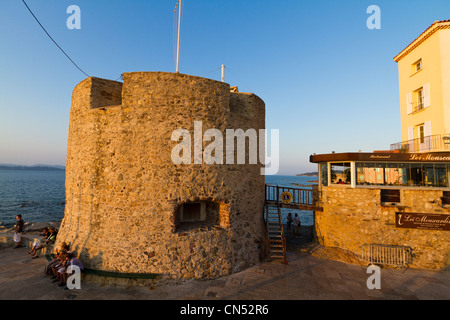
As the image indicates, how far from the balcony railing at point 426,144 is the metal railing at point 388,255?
619 centimetres

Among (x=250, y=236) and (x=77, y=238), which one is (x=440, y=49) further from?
(x=77, y=238)

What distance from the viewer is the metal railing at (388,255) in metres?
8.85

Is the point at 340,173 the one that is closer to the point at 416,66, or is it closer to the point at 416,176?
the point at 416,176

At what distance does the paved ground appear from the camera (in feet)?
19.6

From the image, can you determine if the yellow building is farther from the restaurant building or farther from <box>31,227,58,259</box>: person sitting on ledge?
<box>31,227,58,259</box>: person sitting on ledge

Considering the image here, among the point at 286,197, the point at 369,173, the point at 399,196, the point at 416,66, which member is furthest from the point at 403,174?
the point at 416,66

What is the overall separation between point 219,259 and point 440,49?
662 inches

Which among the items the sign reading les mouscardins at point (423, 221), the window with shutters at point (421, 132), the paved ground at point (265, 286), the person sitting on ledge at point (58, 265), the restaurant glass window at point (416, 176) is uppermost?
the window with shutters at point (421, 132)

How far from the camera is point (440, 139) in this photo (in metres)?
11.0

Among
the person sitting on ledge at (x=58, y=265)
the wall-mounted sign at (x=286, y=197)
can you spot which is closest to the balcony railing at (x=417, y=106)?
the wall-mounted sign at (x=286, y=197)

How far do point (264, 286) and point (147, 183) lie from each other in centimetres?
523

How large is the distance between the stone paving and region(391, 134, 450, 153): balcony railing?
666 cm

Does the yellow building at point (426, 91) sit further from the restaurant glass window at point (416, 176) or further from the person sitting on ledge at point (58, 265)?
the person sitting on ledge at point (58, 265)
